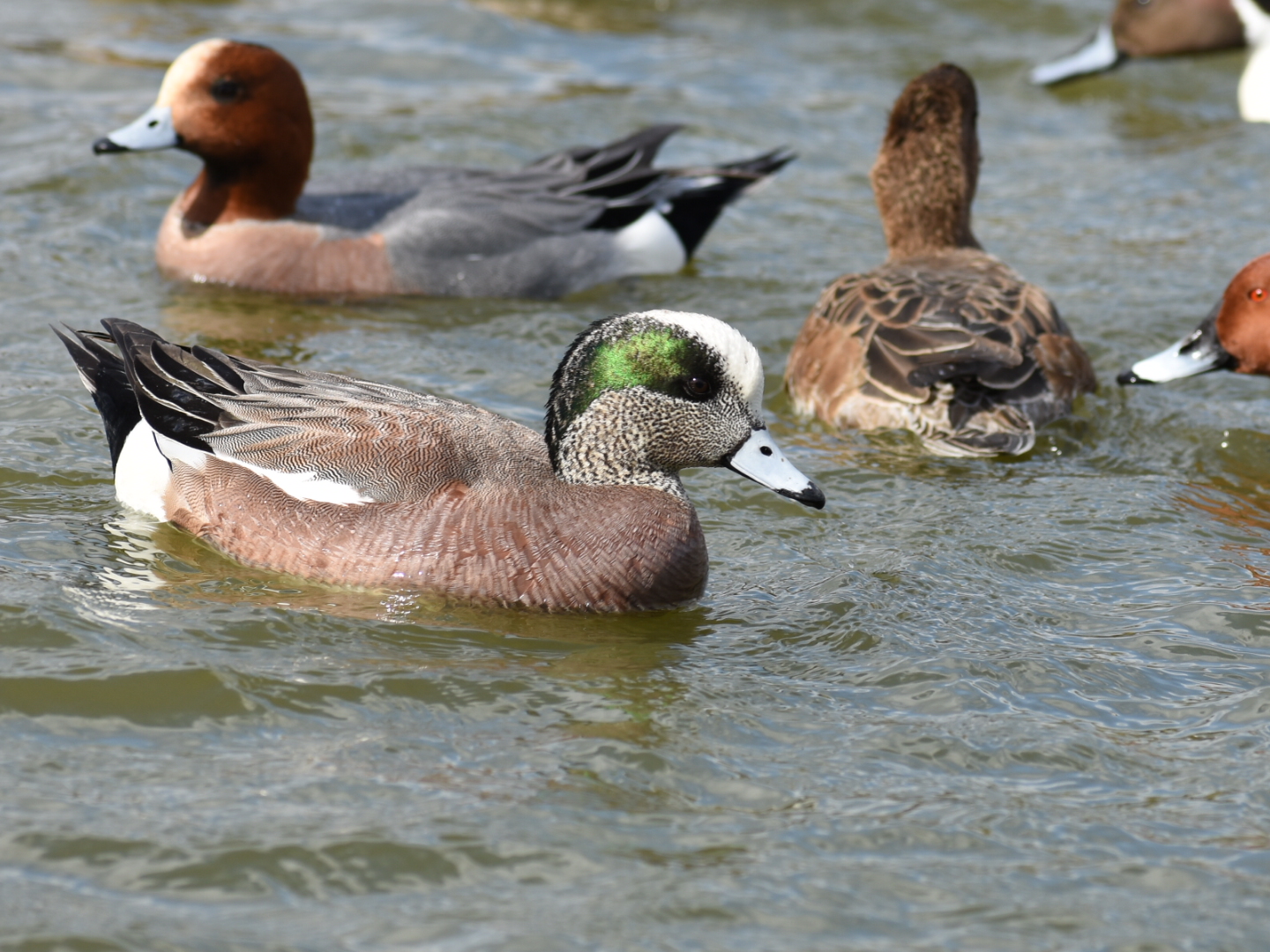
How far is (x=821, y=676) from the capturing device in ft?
16.3

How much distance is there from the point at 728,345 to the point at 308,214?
Answer: 4039 mm

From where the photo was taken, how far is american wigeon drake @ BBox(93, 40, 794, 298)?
8477 millimetres

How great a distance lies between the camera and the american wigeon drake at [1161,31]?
1241 cm

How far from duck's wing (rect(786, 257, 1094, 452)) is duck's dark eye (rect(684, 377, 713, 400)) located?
1.84m

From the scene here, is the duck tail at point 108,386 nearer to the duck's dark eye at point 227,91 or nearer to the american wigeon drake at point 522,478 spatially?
the american wigeon drake at point 522,478

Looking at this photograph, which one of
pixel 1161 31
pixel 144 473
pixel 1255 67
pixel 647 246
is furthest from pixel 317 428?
pixel 1161 31

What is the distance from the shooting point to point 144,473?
5770 mm

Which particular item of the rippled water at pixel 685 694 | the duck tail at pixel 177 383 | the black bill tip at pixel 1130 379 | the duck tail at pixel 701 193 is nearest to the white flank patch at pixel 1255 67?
the rippled water at pixel 685 694

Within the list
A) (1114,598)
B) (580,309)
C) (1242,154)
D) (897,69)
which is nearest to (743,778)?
(1114,598)

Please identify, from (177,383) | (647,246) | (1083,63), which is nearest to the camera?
(177,383)

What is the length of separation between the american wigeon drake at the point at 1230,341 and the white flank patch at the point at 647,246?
2.89m

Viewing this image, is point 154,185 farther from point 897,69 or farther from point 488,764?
point 488,764

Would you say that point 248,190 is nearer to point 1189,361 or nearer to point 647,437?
point 647,437

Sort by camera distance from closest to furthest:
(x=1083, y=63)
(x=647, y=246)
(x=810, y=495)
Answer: (x=810, y=495) < (x=647, y=246) < (x=1083, y=63)
